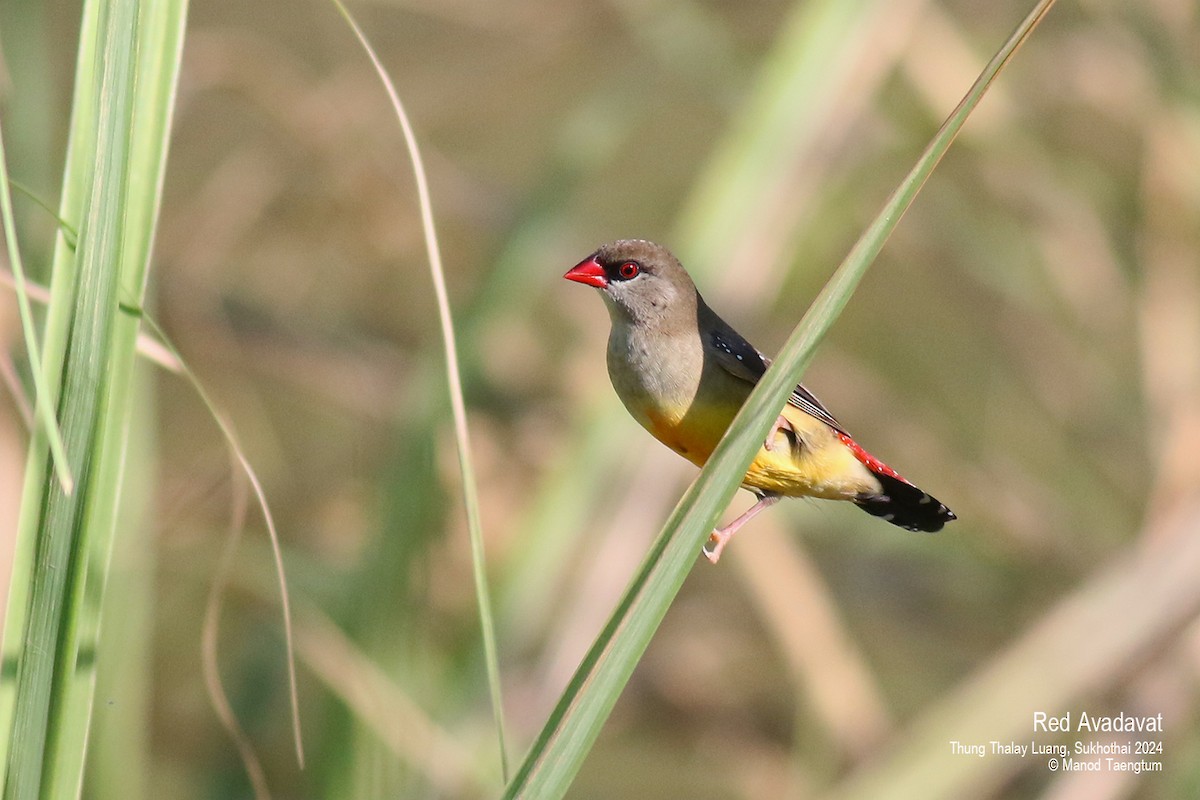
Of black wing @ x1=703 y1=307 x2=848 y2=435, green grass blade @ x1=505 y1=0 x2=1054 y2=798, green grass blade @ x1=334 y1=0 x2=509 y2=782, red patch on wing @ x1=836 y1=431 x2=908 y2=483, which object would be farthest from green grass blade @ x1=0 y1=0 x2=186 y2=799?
red patch on wing @ x1=836 y1=431 x2=908 y2=483

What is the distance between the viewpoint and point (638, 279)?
2082 mm

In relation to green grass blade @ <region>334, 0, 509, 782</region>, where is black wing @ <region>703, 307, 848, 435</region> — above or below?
above

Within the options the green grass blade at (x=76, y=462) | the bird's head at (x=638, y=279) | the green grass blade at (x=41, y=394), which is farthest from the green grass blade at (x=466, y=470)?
the bird's head at (x=638, y=279)

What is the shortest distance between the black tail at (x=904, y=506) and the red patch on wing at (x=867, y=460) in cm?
2

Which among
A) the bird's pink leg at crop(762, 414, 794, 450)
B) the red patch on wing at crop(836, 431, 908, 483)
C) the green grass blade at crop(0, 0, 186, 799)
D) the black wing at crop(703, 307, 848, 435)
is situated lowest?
the green grass blade at crop(0, 0, 186, 799)

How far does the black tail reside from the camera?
2.02m

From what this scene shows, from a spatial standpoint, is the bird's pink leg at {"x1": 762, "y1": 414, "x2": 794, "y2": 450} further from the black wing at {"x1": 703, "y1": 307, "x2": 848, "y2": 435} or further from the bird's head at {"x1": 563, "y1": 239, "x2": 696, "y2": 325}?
the bird's head at {"x1": 563, "y1": 239, "x2": 696, "y2": 325}

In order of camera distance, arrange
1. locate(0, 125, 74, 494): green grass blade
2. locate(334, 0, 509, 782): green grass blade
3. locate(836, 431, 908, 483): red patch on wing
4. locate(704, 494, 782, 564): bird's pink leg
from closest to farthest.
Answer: locate(0, 125, 74, 494): green grass blade, locate(334, 0, 509, 782): green grass blade, locate(704, 494, 782, 564): bird's pink leg, locate(836, 431, 908, 483): red patch on wing

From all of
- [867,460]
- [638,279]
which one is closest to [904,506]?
[867,460]

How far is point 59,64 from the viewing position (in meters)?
5.38

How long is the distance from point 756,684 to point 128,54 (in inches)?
152

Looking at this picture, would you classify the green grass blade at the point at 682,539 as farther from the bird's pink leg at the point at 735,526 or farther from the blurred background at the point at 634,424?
the blurred background at the point at 634,424

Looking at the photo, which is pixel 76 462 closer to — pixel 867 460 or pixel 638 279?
pixel 638 279

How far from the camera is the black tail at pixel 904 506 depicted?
2016 millimetres
